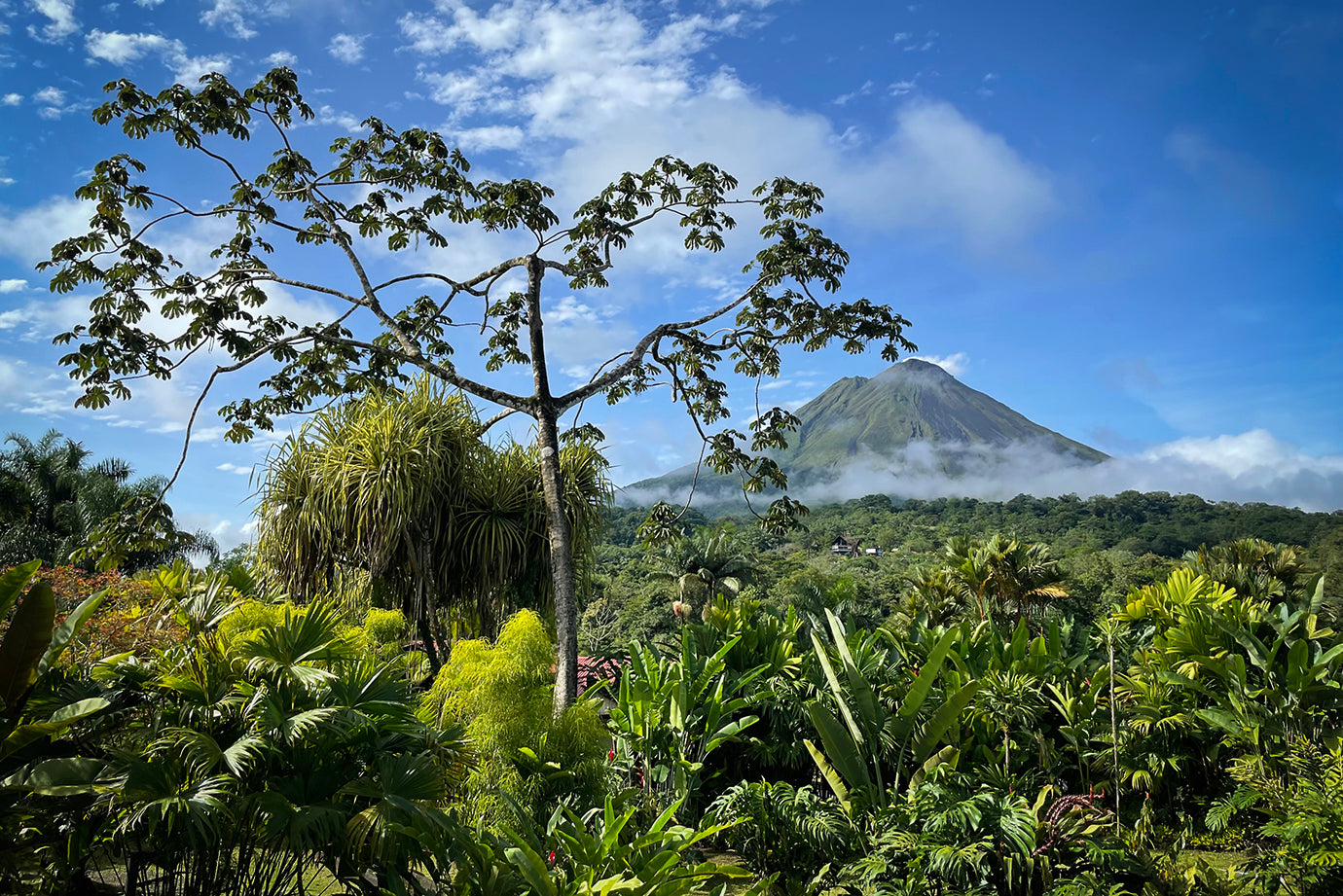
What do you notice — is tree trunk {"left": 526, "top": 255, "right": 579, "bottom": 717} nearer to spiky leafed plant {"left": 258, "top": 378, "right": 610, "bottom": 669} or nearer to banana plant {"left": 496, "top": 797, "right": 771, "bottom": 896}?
spiky leafed plant {"left": 258, "top": 378, "right": 610, "bottom": 669}

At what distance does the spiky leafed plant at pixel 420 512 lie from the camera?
7102 mm

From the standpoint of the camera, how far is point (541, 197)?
8078 millimetres

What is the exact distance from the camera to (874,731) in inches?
216

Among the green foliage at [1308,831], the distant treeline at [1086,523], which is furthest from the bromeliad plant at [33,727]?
the distant treeline at [1086,523]

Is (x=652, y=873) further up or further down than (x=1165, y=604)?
further down

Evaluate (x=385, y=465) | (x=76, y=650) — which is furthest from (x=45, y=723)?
(x=385, y=465)

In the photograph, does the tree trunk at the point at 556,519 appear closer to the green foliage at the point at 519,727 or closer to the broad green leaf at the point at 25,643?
the green foliage at the point at 519,727

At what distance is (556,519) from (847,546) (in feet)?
190

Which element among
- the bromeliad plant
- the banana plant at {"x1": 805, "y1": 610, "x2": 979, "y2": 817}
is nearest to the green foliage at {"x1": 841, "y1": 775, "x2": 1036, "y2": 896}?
the banana plant at {"x1": 805, "y1": 610, "x2": 979, "y2": 817}

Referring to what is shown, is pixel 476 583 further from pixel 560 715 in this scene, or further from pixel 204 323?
pixel 204 323

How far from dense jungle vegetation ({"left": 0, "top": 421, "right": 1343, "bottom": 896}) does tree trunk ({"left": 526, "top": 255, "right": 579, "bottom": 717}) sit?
396 mm

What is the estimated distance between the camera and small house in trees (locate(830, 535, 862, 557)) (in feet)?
196

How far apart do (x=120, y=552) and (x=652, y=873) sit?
617 centimetres

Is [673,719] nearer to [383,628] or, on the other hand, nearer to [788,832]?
[788,832]
